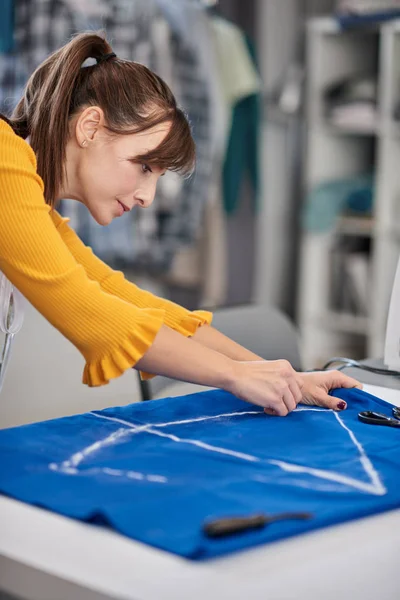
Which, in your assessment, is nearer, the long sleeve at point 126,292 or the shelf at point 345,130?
the long sleeve at point 126,292

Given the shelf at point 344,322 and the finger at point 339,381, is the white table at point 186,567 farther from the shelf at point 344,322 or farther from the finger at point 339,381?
the shelf at point 344,322

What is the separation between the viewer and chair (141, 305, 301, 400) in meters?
2.06

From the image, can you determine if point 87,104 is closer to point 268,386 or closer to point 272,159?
point 268,386

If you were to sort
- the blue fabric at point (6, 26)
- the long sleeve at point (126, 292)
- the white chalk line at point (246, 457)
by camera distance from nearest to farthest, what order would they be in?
the white chalk line at point (246, 457), the long sleeve at point (126, 292), the blue fabric at point (6, 26)

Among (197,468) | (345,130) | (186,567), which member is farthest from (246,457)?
(345,130)

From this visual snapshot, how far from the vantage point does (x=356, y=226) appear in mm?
3977

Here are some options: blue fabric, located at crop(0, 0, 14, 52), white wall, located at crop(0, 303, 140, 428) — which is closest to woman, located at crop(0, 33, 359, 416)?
white wall, located at crop(0, 303, 140, 428)

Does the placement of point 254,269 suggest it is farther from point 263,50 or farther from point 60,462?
point 60,462

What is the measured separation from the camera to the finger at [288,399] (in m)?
1.34

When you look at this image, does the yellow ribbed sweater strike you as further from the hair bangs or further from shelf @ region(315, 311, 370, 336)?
shelf @ region(315, 311, 370, 336)

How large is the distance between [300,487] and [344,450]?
176 millimetres

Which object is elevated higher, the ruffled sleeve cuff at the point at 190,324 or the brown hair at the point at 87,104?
the brown hair at the point at 87,104

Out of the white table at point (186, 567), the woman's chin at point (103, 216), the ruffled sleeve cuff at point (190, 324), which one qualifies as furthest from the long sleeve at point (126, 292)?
the white table at point (186, 567)

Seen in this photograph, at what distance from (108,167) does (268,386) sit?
426 millimetres
